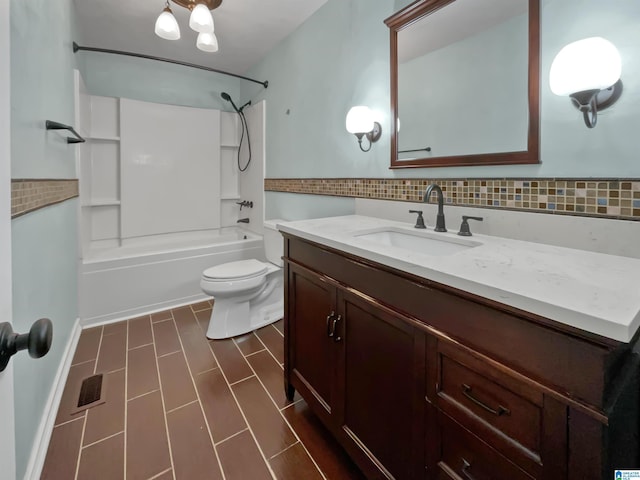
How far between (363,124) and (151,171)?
2510 mm

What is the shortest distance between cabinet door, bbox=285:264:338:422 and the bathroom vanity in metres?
0.01

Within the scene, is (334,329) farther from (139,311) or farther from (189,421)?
(139,311)

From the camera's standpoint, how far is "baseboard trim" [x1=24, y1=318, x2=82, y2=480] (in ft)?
3.76

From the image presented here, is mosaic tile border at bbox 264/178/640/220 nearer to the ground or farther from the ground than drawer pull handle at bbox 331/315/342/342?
farther from the ground

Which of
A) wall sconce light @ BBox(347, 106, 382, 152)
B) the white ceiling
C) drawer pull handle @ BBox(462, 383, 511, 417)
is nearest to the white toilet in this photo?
wall sconce light @ BBox(347, 106, 382, 152)

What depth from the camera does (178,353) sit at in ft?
6.64

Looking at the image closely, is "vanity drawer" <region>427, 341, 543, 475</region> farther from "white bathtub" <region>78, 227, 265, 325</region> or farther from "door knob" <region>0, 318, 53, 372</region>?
"white bathtub" <region>78, 227, 265, 325</region>

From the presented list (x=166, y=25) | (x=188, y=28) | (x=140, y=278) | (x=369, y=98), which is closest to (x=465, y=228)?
(x=369, y=98)

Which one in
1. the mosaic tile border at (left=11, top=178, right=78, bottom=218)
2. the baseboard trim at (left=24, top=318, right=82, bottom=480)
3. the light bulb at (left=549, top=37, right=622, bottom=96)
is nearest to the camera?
the light bulb at (left=549, top=37, right=622, bottom=96)

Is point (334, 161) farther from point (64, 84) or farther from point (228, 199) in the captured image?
point (228, 199)

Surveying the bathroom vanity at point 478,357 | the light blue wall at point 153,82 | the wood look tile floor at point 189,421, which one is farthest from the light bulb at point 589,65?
the light blue wall at point 153,82

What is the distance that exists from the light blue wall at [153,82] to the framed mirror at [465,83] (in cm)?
260

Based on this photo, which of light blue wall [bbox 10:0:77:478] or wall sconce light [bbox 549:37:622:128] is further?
light blue wall [bbox 10:0:77:478]

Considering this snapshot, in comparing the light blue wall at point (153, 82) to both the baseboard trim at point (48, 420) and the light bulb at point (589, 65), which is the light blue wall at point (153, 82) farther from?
the light bulb at point (589, 65)
